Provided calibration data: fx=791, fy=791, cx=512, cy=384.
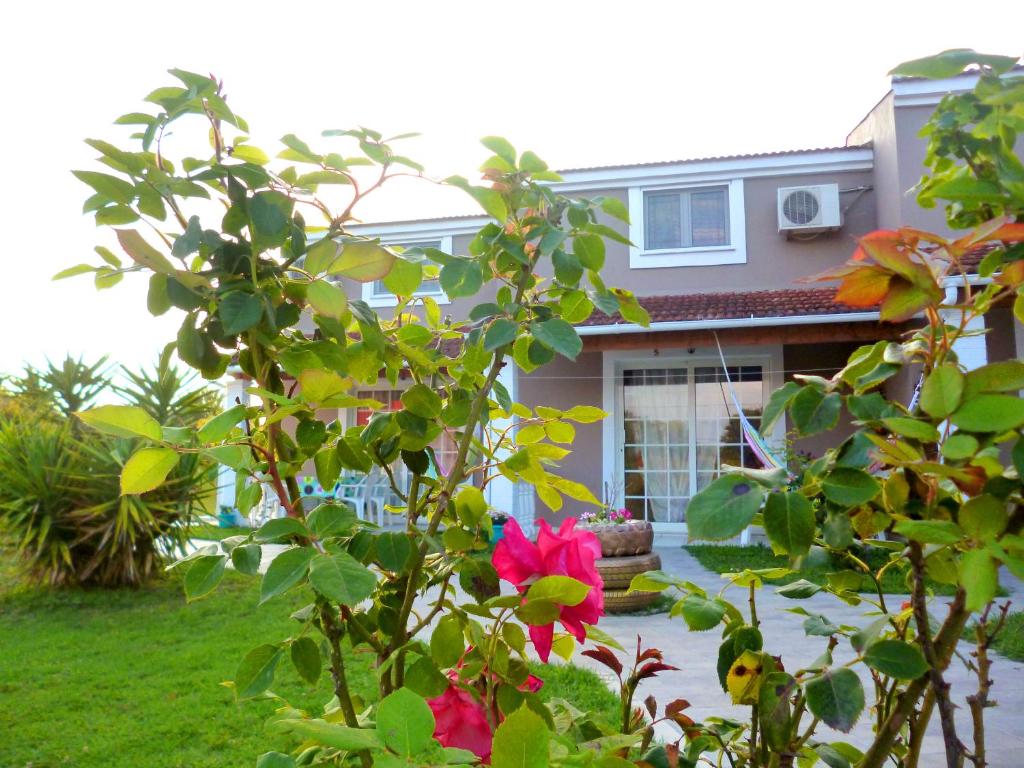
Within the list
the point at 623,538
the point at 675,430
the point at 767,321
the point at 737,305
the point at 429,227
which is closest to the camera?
the point at 623,538

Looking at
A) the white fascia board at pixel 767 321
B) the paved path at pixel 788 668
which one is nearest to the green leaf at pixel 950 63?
the paved path at pixel 788 668

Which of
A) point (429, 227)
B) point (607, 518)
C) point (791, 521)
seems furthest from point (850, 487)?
point (429, 227)

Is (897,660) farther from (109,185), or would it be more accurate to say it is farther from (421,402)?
(109,185)

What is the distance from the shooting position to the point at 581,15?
118 inches

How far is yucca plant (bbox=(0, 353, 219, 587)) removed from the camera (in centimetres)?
662

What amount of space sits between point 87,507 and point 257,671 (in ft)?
22.8

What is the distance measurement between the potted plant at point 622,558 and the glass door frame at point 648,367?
333cm

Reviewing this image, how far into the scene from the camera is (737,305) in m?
9.09

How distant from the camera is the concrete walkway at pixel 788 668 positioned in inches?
125

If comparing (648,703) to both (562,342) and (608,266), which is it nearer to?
(562,342)

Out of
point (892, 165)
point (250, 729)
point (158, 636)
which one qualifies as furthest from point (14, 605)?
point (892, 165)

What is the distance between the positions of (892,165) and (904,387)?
2.52 m

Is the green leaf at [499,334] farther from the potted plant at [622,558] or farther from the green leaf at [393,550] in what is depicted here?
the potted plant at [622,558]

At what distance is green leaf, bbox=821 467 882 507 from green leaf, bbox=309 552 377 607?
0.33 m
